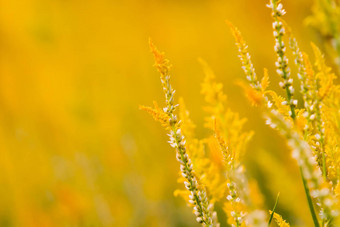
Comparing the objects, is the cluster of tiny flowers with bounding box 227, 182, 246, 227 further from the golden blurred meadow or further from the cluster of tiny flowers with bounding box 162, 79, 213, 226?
the golden blurred meadow

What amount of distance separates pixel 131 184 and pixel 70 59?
168cm

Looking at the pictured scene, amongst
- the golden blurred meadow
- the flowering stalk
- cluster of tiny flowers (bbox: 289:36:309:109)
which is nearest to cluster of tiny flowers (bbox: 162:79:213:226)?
the flowering stalk

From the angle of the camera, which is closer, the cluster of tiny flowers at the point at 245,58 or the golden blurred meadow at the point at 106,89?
the cluster of tiny flowers at the point at 245,58

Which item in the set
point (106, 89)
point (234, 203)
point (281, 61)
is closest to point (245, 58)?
point (281, 61)

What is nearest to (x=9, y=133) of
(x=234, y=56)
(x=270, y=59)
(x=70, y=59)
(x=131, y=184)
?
(x=70, y=59)

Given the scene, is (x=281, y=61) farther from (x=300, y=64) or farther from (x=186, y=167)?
(x=186, y=167)

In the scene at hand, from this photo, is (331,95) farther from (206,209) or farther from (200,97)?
(200,97)

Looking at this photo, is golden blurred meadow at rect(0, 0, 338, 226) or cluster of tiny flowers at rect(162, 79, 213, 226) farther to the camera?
golden blurred meadow at rect(0, 0, 338, 226)

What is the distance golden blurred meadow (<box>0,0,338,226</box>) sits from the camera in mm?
2795

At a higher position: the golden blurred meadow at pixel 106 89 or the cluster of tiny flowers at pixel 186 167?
the golden blurred meadow at pixel 106 89

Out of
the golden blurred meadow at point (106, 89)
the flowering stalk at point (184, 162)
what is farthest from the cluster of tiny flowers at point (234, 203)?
the golden blurred meadow at point (106, 89)

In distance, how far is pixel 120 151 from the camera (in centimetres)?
295

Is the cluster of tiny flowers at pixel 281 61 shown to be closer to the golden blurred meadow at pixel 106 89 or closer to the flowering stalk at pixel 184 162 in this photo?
the flowering stalk at pixel 184 162

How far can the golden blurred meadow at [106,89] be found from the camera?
279 centimetres
